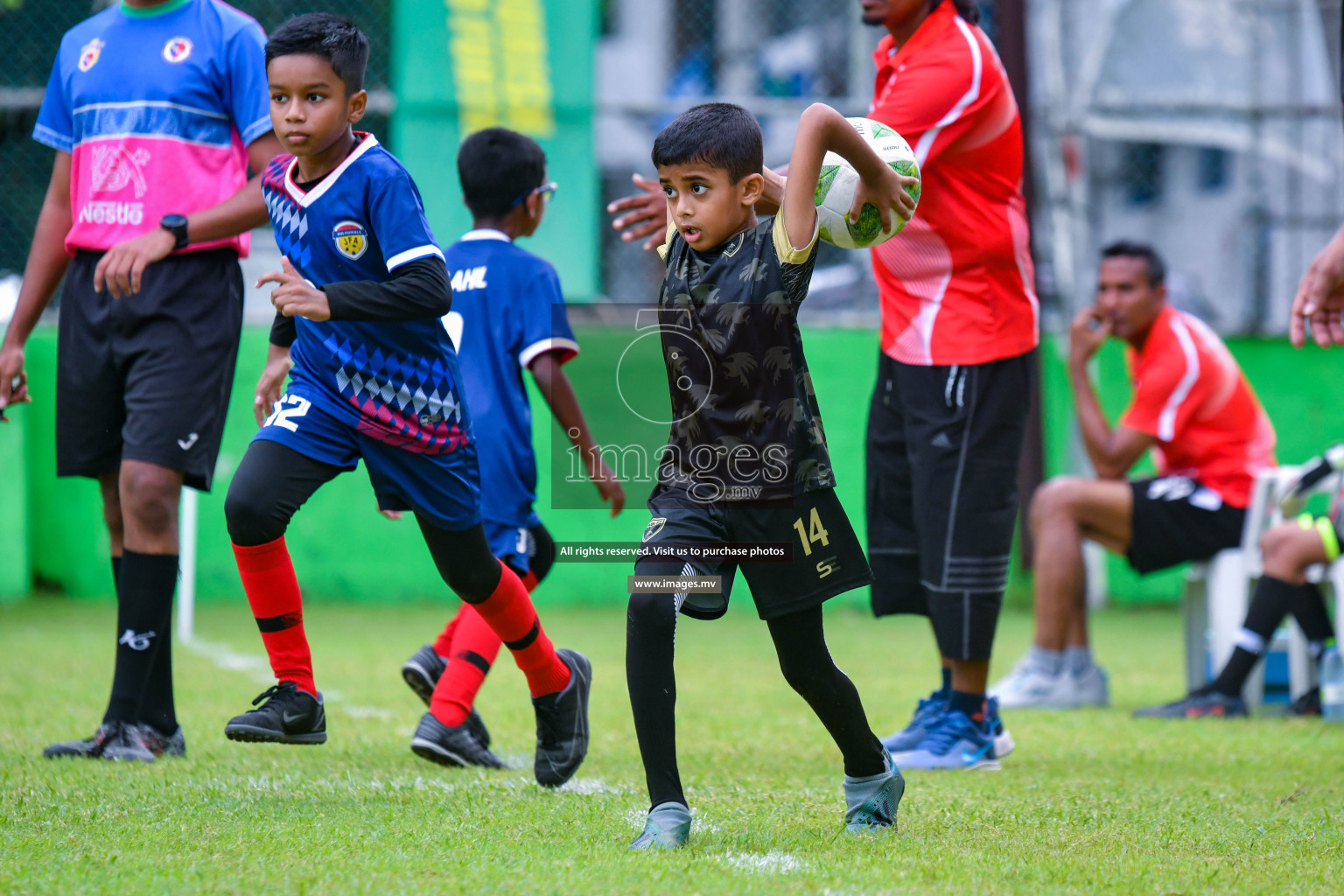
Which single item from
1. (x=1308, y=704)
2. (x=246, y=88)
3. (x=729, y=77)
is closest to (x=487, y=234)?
(x=246, y=88)

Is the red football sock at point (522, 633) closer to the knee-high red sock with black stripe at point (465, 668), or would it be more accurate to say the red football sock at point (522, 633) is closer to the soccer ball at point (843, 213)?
the knee-high red sock with black stripe at point (465, 668)

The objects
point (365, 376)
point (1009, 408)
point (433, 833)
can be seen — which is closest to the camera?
point (433, 833)

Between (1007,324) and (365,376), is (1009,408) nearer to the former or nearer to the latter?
(1007,324)

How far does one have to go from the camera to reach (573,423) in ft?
14.0

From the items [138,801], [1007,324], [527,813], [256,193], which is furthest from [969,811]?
[256,193]

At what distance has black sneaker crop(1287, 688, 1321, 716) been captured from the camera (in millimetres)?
5789

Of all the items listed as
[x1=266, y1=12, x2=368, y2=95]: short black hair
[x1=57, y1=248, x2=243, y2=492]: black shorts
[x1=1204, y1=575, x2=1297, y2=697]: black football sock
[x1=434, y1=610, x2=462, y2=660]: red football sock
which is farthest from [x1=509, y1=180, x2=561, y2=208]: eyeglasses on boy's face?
[x1=1204, y1=575, x2=1297, y2=697]: black football sock

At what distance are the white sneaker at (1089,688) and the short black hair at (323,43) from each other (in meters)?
3.90

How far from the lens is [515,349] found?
14.4ft

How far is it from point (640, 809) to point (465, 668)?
3.18 ft

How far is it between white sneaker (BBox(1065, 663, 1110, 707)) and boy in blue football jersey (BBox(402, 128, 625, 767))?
2581mm

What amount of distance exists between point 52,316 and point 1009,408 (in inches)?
294

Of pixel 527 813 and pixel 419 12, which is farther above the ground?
pixel 419 12

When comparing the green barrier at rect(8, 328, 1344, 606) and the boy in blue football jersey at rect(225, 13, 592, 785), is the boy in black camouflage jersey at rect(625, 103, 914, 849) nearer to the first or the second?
the boy in blue football jersey at rect(225, 13, 592, 785)
